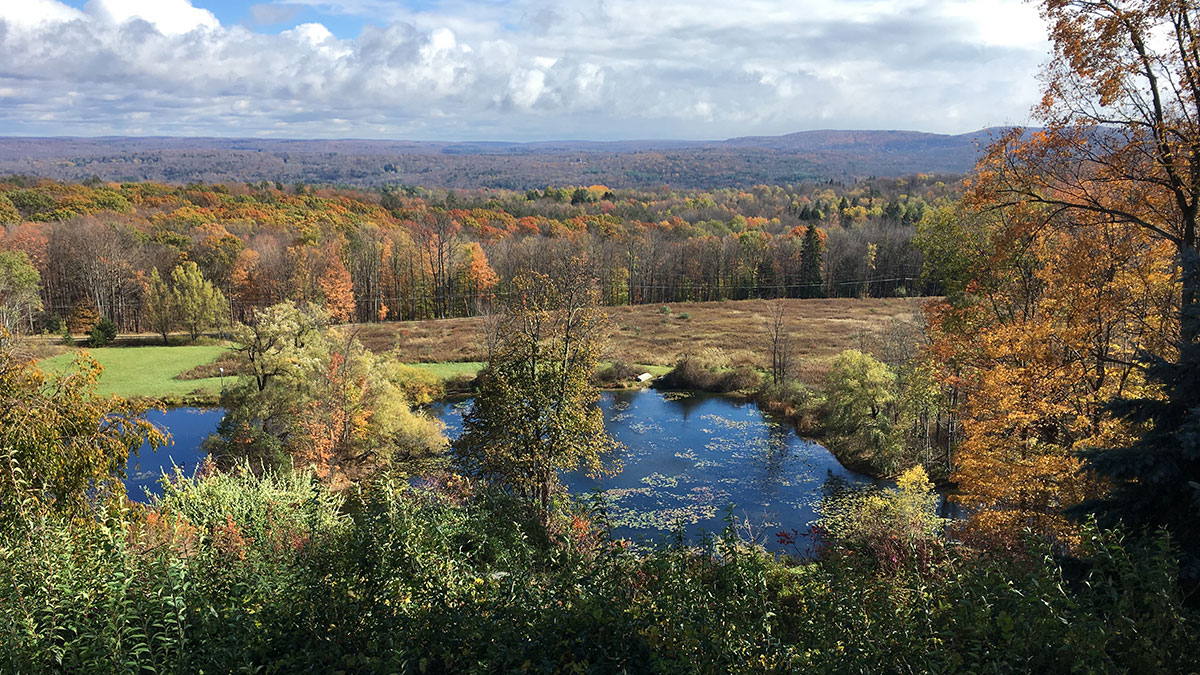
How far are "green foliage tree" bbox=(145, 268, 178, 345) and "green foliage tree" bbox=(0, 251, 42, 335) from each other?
679 centimetres

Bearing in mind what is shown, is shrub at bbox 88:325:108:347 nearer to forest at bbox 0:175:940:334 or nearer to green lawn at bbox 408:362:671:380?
forest at bbox 0:175:940:334

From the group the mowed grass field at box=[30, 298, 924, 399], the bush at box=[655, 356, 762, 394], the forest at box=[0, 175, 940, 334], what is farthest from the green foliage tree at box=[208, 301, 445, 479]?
the forest at box=[0, 175, 940, 334]

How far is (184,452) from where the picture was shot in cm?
2886

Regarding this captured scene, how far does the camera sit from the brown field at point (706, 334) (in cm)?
4734

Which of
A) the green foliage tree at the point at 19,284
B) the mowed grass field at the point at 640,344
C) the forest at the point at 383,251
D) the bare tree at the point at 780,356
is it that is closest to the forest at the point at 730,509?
the bare tree at the point at 780,356

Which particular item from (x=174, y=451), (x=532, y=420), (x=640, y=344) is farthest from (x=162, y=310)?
(x=532, y=420)

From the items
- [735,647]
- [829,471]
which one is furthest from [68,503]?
[829,471]

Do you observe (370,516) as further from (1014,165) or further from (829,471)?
(829,471)

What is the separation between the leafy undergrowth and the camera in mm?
4988

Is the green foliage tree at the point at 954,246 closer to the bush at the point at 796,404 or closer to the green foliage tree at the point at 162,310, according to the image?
the bush at the point at 796,404

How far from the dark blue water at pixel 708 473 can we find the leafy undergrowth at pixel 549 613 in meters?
10.7

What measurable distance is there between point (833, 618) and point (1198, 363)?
4420 mm

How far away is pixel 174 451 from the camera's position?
2923cm

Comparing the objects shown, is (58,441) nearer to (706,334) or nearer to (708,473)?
(708,473)
